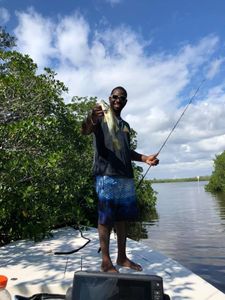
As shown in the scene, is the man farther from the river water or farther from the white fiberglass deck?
the river water

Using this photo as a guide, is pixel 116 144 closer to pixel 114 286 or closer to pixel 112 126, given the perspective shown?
pixel 112 126

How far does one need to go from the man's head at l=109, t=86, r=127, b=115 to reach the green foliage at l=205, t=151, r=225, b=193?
57449 millimetres

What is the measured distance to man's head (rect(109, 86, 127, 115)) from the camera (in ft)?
15.3

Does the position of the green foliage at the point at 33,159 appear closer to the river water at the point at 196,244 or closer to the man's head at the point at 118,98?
the man's head at the point at 118,98

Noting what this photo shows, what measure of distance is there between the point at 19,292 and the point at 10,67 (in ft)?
42.1

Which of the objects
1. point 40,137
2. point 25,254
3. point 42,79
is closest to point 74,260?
point 25,254

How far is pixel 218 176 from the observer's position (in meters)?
60.3

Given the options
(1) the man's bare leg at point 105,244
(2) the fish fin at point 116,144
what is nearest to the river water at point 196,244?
(1) the man's bare leg at point 105,244

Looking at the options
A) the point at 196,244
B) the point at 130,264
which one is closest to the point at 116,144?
the point at 130,264

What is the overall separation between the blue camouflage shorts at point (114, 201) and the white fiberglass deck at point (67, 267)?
77cm

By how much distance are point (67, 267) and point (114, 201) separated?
1.34 meters

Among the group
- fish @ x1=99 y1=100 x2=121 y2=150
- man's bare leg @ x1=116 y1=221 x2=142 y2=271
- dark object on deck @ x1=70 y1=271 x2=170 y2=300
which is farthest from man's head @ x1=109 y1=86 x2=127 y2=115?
dark object on deck @ x1=70 y1=271 x2=170 y2=300

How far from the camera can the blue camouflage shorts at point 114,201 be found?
14.5 ft

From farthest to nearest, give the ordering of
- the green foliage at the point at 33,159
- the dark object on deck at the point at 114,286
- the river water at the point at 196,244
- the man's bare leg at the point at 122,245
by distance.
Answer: the river water at the point at 196,244 → the green foliage at the point at 33,159 → the man's bare leg at the point at 122,245 → the dark object on deck at the point at 114,286
